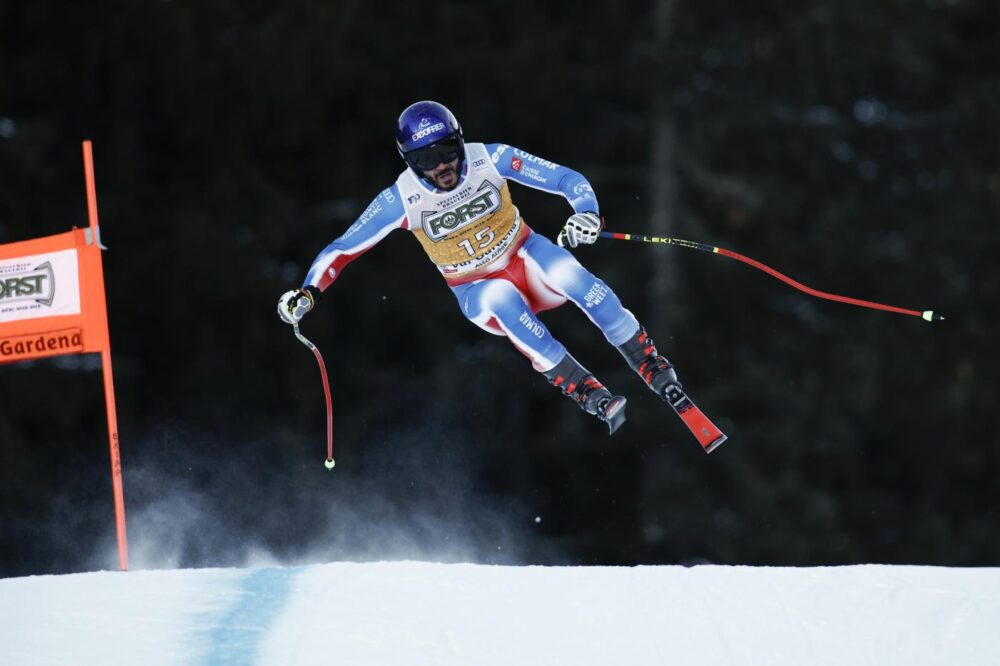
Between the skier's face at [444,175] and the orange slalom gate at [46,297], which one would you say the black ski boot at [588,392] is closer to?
the skier's face at [444,175]

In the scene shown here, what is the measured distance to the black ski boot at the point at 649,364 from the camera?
764 cm

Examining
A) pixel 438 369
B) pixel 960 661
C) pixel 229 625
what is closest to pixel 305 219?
pixel 438 369

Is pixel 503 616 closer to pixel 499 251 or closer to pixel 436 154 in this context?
pixel 499 251

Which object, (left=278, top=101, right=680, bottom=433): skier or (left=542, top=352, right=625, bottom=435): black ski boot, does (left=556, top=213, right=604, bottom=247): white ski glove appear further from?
(left=542, top=352, right=625, bottom=435): black ski boot

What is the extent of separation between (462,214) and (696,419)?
1487mm

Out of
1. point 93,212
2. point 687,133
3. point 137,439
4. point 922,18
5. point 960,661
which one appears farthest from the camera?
point 922,18

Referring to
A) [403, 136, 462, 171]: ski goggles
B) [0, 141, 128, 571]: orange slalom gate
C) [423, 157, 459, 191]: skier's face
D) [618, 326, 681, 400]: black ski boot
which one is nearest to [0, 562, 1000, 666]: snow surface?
[0, 141, 128, 571]: orange slalom gate

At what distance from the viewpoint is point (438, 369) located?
14.9 metres

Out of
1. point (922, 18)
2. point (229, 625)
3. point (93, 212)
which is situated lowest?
point (229, 625)

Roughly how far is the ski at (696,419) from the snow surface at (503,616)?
30.9 inches

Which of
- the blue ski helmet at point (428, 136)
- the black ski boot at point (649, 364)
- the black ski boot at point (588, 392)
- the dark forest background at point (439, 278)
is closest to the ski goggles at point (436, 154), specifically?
the blue ski helmet at point (428, 136)

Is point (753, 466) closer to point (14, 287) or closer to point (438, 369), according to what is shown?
point (438, 369)

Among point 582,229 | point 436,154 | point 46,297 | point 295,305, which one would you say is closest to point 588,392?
point 582,229

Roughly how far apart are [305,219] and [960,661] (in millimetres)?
8887
